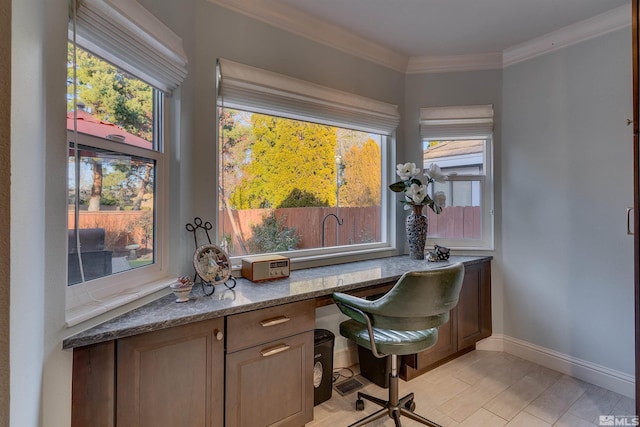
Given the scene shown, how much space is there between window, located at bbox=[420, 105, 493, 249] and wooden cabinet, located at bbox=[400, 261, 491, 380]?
35 centimetres

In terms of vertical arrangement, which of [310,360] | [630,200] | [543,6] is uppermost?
[543,6]

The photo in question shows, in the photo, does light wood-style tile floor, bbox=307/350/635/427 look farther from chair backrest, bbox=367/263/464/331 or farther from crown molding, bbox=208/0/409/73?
crown molding, bbox=208/0/409/73

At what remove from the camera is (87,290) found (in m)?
1.22

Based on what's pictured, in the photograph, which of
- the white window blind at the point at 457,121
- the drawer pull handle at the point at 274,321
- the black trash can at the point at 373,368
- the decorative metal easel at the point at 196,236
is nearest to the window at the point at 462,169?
the white window blind at the point at 457,121

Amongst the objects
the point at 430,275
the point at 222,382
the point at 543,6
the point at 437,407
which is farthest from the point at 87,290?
the point at 543,6

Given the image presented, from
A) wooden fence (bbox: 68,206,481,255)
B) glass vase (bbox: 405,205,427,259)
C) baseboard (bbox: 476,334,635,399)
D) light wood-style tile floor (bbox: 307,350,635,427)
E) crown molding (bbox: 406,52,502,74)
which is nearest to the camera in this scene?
wooden fence (bbox: 68,206,481,255)

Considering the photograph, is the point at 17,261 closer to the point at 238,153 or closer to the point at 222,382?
the point at 222,382

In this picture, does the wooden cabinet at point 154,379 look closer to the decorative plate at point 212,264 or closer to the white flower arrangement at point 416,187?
the decorative plate at point 212,264

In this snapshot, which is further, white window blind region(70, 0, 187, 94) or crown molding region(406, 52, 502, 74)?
crown molding region(406, 52, 502, 74)

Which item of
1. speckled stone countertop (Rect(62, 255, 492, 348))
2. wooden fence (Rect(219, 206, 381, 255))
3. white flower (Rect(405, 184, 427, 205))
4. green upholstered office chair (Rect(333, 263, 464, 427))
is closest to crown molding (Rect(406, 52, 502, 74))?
white flower (Rect(405, 184, 427, 205))

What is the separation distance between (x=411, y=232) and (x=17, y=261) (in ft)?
7.78

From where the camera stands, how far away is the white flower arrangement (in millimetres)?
2449

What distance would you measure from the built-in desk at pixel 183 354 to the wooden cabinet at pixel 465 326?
0.81 m

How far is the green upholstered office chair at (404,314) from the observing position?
1.44m
